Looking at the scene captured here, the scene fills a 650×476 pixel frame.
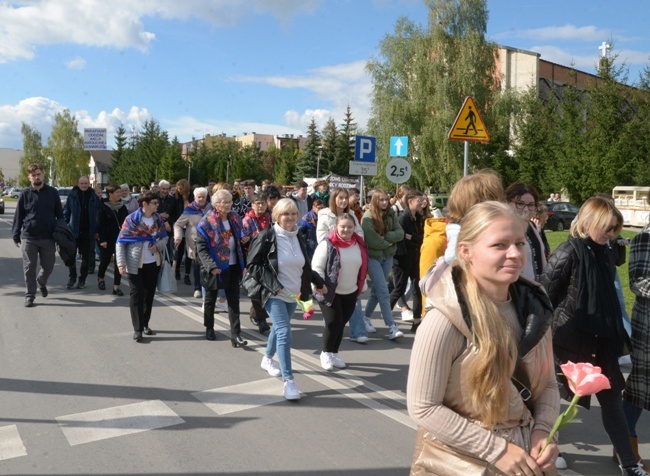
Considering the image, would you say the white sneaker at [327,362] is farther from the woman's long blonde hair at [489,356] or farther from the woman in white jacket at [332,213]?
the woman's long blonde hair at [489,356]

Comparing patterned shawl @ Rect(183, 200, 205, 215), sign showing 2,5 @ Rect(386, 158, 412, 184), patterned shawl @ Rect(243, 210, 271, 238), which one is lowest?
patterned shawl @ Rect(243, 210, 271, 238)

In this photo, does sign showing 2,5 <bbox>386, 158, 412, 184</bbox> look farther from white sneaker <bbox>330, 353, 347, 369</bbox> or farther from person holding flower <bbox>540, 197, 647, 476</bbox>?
person holding flower <bbox>540, 197, 647, 476</bbox>

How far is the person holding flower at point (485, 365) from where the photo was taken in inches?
78.0

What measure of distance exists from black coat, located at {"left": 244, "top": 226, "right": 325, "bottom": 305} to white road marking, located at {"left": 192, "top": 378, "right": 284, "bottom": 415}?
0.78 metres

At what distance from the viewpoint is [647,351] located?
3938 millimetres

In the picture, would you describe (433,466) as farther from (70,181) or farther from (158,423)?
(70,181)

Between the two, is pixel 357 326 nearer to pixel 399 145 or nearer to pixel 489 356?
pixel 489 356

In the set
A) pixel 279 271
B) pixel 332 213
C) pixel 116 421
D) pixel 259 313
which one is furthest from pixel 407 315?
pixel 116 421

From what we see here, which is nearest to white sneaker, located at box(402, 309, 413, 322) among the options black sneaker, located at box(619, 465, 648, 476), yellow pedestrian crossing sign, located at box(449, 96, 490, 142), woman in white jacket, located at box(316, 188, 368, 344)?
woman in white jacket, located at box(316, 188, 368, 344)

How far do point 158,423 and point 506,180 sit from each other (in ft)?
129

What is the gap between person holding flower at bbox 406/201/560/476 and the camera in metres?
1.98

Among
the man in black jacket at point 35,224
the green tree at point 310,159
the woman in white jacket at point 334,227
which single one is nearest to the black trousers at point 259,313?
the woman in white jacket at point 334,227

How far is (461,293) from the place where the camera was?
6.64ft

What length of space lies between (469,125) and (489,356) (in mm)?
7189
